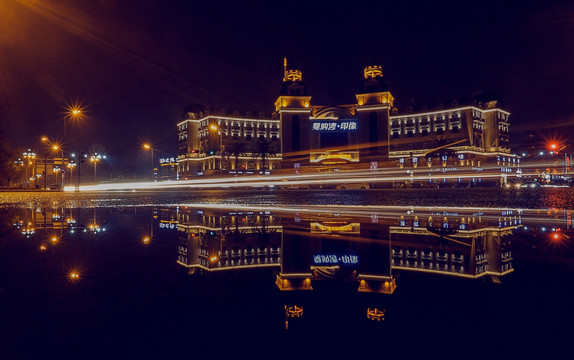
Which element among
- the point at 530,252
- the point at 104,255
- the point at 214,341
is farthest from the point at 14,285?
the point at 530,252

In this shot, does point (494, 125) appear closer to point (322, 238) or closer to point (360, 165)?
point (360, 165)

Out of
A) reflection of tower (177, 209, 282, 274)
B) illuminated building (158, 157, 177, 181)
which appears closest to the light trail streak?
reflection of tower (177, 209, 282, 274)

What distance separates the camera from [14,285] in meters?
2.06

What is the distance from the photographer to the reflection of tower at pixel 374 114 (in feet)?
274

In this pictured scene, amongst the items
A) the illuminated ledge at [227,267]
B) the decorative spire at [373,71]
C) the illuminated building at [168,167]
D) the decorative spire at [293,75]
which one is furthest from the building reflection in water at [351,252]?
the illuminated building at [168,167]

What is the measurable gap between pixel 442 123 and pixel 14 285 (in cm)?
8950

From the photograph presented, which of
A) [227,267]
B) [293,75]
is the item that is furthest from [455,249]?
[293,75]

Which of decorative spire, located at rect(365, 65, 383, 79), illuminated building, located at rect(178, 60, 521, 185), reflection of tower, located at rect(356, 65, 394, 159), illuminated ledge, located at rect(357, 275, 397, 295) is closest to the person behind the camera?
illuminated ledge, located at rect(357, 275, 397, 295)

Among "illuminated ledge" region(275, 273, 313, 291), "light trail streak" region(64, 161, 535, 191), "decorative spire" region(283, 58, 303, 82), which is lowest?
"illuminated ledge" region(275, 273, 313, 291)

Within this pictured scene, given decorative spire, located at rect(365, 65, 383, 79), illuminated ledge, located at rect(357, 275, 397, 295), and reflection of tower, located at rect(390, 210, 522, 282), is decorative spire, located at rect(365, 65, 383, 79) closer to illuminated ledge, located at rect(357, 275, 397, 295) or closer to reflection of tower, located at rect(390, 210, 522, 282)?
reflection of tower, located at rect(390, 210, 522, 282)

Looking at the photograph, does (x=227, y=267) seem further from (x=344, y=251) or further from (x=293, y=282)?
(x=344, y=251)

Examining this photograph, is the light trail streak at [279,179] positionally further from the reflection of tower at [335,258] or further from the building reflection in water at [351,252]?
the reflection of tower at [335,258]

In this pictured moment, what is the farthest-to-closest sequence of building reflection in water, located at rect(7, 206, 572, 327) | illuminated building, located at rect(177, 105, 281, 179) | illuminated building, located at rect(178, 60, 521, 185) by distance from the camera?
illuminated building, located at rect(177, 105, 281, 179)
illuminated building, located at rect(178, 60, 521, 185)
building reflection in water, located at rect(7, 206, 572, 327)

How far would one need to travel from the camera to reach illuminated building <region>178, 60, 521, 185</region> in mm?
80500
